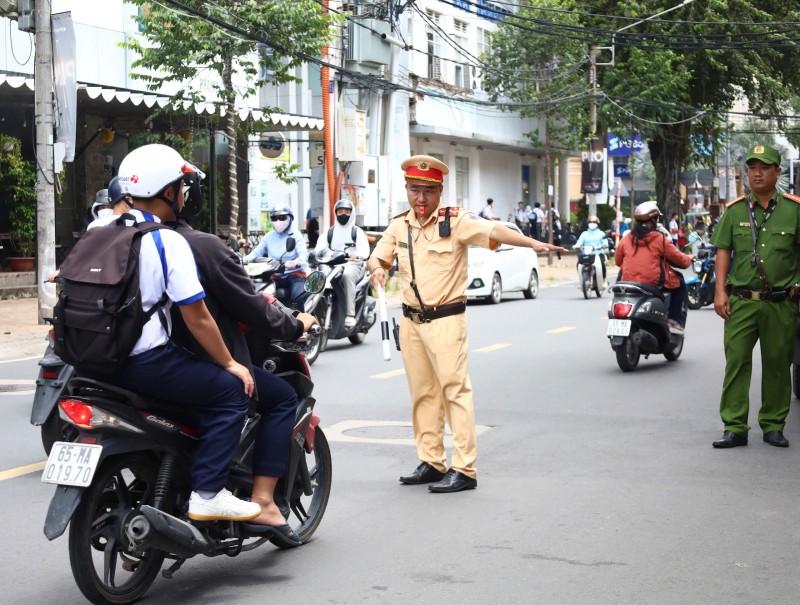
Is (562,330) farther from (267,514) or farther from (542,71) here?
(542,71)

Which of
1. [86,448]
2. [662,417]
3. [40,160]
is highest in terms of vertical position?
[40,160]

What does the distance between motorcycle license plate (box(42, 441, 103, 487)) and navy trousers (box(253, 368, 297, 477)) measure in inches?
35.4

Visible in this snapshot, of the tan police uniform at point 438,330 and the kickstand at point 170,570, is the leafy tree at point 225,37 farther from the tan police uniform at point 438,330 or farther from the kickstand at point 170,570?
the kickstand at point 170,570

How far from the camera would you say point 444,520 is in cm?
671

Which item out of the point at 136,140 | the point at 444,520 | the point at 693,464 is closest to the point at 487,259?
the point at 136,140

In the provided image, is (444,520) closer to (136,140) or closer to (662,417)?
(662,417)

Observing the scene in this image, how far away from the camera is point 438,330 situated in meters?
7.41

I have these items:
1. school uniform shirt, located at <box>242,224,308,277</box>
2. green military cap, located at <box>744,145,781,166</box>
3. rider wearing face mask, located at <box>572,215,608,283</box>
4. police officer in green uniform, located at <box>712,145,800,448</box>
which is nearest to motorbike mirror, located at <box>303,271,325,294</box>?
police officer in green uniform, located at <box>712,145,800,448</box>

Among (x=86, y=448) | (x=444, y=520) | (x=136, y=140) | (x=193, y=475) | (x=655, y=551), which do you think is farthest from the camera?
(x=136, y=140)

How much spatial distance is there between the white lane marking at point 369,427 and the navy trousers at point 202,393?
402 centimetres

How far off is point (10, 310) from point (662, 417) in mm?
13510

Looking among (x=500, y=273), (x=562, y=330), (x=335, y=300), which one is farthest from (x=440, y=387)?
(x=500, y=273)

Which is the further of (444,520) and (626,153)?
(626,153)

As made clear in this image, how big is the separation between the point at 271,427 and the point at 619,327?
824 centimetres
